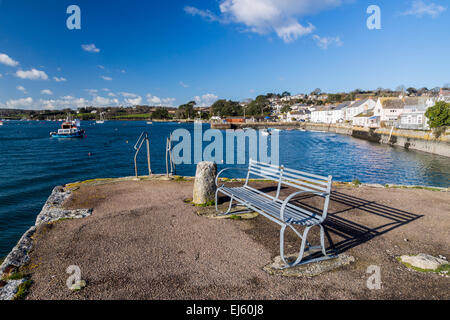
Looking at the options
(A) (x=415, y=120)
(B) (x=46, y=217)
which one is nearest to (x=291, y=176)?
(B) (x=46, y=217)

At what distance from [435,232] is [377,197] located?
103 inches

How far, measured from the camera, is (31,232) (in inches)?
202

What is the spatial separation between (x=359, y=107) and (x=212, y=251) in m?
98.5

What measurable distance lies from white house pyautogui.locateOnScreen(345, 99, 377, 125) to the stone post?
8820 centimetres

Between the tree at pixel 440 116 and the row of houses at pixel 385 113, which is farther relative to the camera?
the row of houses at pixel 385 113

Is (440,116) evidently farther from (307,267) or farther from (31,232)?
(31,232)

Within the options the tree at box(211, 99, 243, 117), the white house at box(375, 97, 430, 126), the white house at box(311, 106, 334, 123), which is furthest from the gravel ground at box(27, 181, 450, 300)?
the tree at box(211, 99, 243, 117)

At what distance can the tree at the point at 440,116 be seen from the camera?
117 feet

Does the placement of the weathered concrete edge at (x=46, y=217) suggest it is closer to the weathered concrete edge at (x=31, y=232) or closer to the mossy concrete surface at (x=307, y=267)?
the weathered concrete edge at (x=31, y=232)

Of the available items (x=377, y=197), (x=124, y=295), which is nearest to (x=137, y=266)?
(x=124, y=295)

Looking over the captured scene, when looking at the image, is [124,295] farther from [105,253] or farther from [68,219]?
[68,219]

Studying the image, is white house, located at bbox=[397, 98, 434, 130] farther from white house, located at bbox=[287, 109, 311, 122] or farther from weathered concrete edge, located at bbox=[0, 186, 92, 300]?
white house, located at bbox=[287, 109, 311, 122]

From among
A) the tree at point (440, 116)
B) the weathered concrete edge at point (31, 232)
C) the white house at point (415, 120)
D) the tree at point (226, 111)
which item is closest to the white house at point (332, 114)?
the white house at point (415, 120)

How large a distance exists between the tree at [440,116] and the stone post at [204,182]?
44158 mm
